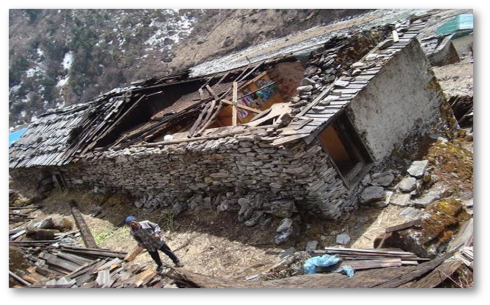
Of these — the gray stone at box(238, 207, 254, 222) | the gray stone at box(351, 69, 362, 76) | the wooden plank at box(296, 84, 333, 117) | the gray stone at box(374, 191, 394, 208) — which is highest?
the gray stone at box(351, 69, 362, 76)

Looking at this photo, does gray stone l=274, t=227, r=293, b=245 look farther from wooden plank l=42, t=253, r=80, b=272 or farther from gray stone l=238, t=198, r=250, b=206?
wooden plank l=42, t=253, r=80, b=272

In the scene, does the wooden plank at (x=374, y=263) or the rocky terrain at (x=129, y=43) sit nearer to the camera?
the wooden plank at (x=374, y=263)

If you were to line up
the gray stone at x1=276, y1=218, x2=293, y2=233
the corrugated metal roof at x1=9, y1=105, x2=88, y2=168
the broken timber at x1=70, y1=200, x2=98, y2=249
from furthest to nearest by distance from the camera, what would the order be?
A: 1. the corrugated metal roof at x1=9, y1=105, x2=88, y2=168
2. the broken timber at x1=70, y1=200, x2=98, y2=249
3. the gray stone at x1=276, y1=218, x2=293, y2=233

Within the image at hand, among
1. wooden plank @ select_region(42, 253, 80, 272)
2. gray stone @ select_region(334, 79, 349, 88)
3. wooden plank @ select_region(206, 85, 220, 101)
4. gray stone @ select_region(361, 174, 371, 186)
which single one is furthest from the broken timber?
gray stone @ select_region(334, 79, 349, 88)

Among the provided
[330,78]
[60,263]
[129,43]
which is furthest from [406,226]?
[129,43]

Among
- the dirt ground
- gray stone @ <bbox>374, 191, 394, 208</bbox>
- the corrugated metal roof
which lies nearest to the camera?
gray stone @ <bbox>374, 191, 394, 208</bbox>

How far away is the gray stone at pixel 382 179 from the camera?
667cm

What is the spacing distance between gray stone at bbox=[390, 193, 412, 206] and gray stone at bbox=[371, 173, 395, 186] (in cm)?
32

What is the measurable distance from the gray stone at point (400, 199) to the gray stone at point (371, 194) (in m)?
0.17

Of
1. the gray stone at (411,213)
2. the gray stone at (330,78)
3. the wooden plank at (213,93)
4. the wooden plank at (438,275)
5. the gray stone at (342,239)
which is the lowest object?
the gray stone at (411,213)

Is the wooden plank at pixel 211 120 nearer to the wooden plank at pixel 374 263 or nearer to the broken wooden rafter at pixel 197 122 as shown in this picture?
the broken wooden rafter at pixel 197 122

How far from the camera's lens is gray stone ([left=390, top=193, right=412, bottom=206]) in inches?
245

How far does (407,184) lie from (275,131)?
240 cm

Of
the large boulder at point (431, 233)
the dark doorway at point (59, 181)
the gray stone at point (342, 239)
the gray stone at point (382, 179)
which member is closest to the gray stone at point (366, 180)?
the gray stone at point (382, 179)
